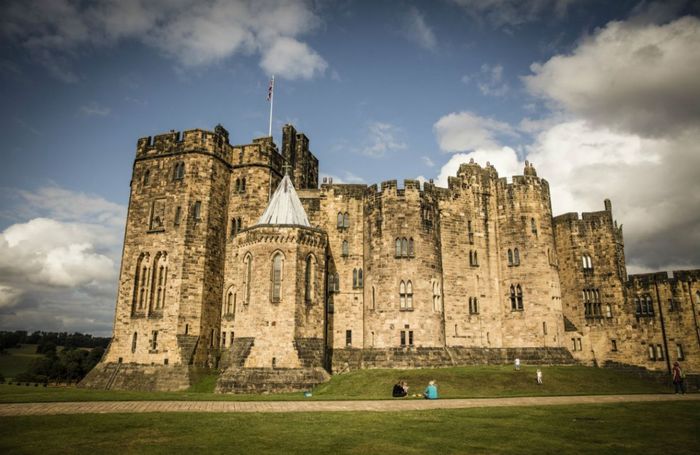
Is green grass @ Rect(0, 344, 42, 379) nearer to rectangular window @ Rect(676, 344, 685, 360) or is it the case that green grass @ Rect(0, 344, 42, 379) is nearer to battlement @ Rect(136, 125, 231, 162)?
battlement @ Rect(136, 125, 231, 162)

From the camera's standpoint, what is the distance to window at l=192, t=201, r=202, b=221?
41500mm

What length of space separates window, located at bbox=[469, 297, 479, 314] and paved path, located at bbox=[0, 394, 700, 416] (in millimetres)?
18571

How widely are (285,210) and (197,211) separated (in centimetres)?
815

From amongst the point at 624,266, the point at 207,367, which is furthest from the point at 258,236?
the point at 624,266

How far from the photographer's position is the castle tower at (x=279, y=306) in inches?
1337

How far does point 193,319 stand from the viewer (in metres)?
39.3

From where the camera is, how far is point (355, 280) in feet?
144

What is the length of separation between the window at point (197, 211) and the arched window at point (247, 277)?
671cm

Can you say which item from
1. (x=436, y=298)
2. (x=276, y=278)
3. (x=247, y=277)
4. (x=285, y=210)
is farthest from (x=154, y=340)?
(x=436, y=298)

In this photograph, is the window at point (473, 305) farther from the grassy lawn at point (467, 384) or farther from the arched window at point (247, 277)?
the arched window at point (247, 277)

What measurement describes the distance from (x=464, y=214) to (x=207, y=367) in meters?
25.9

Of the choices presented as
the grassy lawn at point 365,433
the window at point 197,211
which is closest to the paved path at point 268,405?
the grassy lawn at point 365,433

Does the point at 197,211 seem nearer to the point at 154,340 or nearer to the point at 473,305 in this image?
the point at 154,340

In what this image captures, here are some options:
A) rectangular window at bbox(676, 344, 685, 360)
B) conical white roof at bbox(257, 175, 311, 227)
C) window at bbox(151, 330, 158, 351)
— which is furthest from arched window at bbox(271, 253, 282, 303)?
rectangular window at bbox(676, 344, 685, 360)
